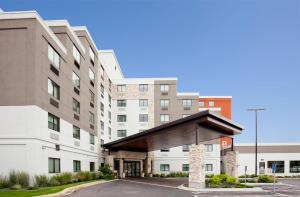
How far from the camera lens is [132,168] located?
169ft

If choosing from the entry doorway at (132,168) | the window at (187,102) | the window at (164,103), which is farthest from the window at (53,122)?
the window at (187,102)

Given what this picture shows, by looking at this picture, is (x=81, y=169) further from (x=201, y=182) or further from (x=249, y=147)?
(x=249, y=147)

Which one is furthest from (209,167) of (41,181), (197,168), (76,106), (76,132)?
(41,181)

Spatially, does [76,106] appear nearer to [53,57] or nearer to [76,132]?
[76,132]

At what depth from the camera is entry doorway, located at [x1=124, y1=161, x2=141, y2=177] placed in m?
50.6

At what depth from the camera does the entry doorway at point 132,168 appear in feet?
166

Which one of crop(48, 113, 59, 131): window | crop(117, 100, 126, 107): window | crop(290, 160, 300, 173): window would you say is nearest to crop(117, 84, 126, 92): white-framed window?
crop(117, 100, 126, 107): window

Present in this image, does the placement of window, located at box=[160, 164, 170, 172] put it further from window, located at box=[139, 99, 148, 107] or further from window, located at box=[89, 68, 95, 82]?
window, located at box=[89, 68, 95, 82]

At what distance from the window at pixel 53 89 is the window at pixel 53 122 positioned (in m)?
1.86

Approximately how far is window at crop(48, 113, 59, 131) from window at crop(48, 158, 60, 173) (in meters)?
2.63

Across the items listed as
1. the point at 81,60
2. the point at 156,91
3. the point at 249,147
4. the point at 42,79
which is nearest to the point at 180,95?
the point at 156,91

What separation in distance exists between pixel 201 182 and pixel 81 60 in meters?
19.0

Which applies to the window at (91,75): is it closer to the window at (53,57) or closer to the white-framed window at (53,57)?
the white-framed window at (53,57)

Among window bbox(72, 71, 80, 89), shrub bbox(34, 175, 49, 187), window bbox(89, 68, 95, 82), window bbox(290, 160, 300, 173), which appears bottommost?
window bbox(290, 160, 300, 173)
